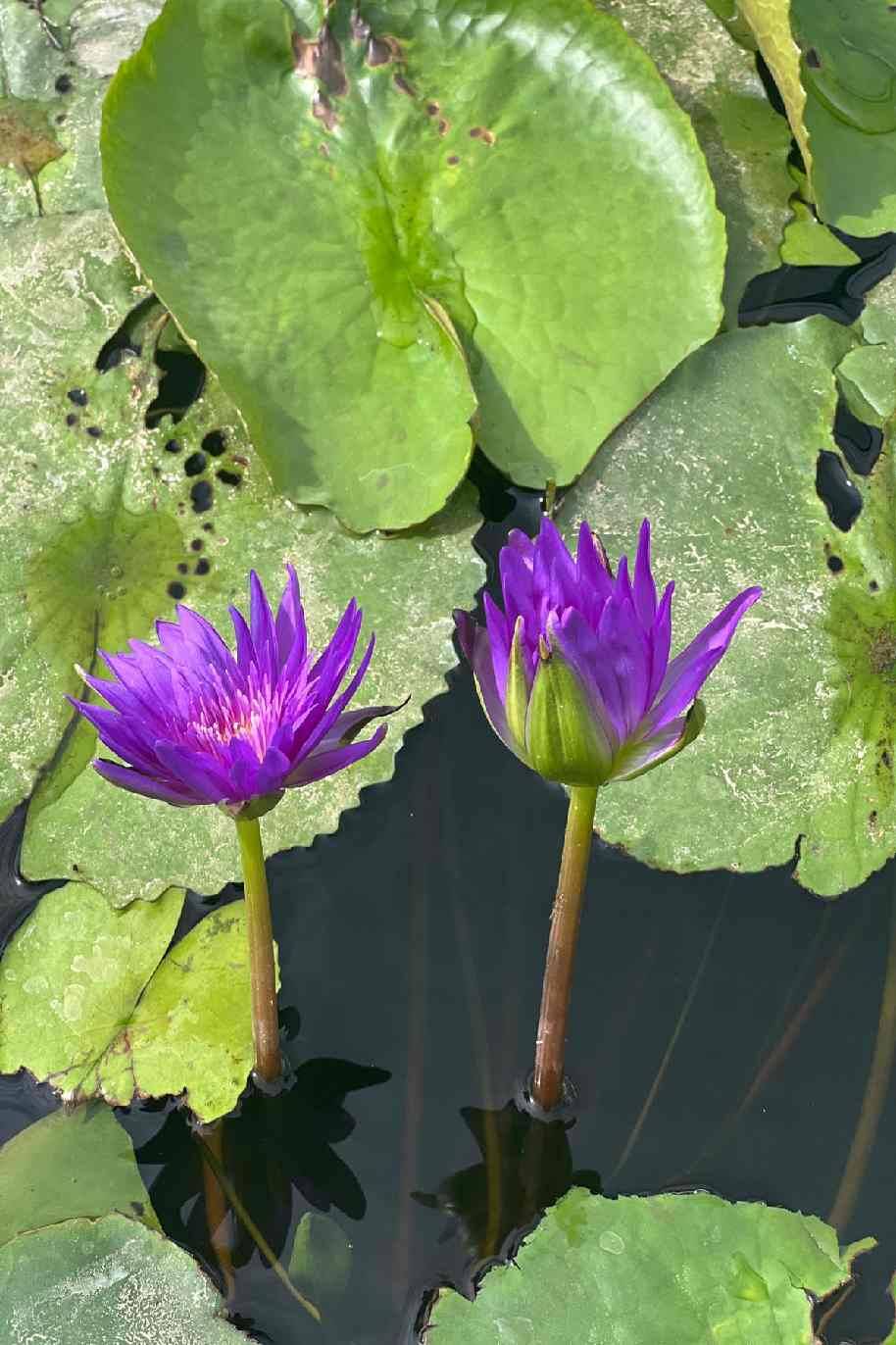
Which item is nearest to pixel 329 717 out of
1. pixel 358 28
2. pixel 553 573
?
pixel 553 573

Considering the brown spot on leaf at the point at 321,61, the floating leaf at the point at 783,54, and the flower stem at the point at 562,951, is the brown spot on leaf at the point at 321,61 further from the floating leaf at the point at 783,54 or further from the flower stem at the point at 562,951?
the flower stem at the point at 562,951

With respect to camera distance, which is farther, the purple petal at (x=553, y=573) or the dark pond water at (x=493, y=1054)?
the dark pond water at (x=493, y=1054)

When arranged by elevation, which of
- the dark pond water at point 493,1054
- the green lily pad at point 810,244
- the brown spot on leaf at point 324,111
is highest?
the brown spot on leaf at point 324,111

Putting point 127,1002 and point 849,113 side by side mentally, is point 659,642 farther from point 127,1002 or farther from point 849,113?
point 849,113

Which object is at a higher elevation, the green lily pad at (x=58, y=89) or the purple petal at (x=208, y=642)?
the green lily pad at (x=58, y=89)

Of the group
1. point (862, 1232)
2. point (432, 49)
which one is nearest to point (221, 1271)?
point (862, 1232)

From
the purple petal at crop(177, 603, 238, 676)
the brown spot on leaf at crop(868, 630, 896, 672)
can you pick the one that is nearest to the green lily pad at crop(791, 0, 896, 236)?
the brown spot on leaf at crop(868, 630, 896, 672)

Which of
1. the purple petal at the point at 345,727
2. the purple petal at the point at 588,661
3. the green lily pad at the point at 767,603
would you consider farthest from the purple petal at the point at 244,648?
the green lily pad at the point at 767,603
